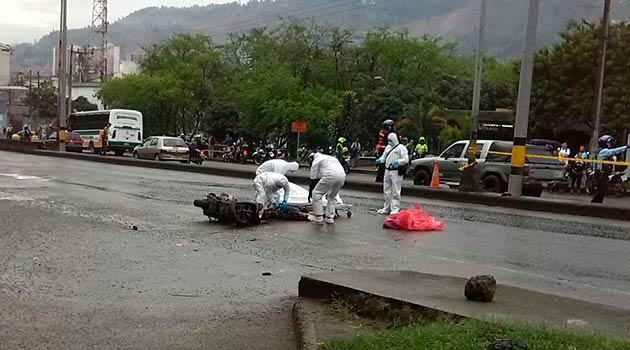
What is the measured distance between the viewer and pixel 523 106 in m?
20.1

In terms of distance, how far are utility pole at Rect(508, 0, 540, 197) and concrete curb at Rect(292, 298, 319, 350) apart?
13.8 metres

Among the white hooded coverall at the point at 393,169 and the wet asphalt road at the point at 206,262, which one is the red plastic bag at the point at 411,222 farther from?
the white hooded coverall at the point at 393,169

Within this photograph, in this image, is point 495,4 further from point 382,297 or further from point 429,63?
point 429,63

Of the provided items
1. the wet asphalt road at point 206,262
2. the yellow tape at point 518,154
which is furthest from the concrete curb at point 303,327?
the yellow tape at point 518,154

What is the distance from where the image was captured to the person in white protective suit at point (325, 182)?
13672 mm

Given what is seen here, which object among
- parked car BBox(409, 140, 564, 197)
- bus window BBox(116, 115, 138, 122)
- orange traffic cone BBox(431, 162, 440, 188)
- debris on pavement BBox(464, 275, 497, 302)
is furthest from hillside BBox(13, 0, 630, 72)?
debris on pavement BBox(464, 275, 497, 302)

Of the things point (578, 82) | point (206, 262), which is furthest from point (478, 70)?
point (578, 82)

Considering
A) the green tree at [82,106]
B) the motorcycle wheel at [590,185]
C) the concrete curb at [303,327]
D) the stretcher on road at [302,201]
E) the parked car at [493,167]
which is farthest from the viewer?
the green tree at [82,106]

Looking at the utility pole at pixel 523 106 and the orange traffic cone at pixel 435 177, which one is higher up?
the utility pole at pixel 523 106

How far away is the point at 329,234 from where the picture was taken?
12742mm

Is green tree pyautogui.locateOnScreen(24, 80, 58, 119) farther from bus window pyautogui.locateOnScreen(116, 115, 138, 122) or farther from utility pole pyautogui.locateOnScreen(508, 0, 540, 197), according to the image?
utility pole pyautogui.locateOnScreen(508, 0, 540, 197)

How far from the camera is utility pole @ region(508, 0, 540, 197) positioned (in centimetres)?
1992

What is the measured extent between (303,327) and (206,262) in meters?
3.92

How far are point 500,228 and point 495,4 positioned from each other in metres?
15.5
